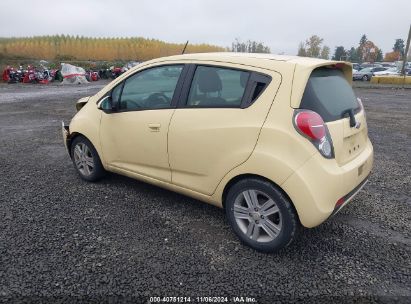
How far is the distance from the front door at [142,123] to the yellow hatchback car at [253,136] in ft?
0.04

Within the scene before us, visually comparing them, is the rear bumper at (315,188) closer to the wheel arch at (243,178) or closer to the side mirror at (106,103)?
the wheel arch at (243,178)

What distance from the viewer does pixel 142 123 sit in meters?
3.66

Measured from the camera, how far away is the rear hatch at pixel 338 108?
2.79 m

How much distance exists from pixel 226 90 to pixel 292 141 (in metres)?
0.81

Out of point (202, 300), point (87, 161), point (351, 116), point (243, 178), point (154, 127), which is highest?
point (351, 116)

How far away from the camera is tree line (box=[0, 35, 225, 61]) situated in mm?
63000

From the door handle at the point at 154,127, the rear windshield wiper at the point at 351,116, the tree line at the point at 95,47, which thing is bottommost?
the door handle at the point at 154,127

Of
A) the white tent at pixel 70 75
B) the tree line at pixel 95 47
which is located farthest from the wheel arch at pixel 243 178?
the tree line at pixel 95 47

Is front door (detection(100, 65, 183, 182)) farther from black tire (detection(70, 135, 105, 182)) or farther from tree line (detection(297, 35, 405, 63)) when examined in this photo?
tree line (detection(297, 35, 405, 63))

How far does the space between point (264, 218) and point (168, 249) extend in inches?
35.4

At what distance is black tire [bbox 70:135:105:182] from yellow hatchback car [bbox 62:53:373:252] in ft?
2.37

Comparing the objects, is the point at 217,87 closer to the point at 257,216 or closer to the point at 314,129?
the point at 314,129

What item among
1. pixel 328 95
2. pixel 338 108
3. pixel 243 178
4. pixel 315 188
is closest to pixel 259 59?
pixel 328 95

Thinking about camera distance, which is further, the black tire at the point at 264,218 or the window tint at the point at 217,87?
the window tint at the point at 217,87
